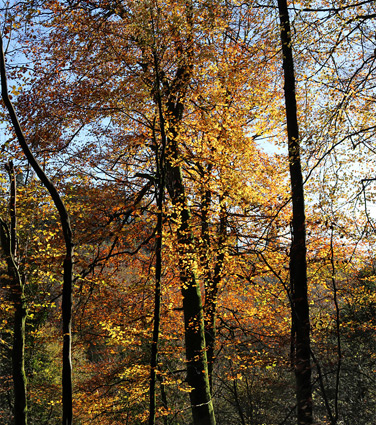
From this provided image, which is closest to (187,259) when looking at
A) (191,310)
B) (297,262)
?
(191,310)

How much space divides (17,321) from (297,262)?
6.25m

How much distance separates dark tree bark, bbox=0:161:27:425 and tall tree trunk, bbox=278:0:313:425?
5531 millimetres

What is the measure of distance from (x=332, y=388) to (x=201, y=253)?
656 inches

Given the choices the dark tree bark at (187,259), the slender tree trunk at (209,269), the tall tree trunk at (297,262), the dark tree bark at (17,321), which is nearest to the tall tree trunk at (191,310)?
the dark tree bark at (187,259)

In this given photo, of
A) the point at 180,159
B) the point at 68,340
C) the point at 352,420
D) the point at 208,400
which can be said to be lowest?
the point at 352,420

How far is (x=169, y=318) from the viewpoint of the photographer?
1139cm

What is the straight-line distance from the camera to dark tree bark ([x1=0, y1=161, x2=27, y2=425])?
7.27 metres

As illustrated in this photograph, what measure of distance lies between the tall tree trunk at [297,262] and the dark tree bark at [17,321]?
553 cm

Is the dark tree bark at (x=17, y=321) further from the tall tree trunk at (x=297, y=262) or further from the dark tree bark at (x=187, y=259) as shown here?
the tall tree trunk at (x=297, y=262)

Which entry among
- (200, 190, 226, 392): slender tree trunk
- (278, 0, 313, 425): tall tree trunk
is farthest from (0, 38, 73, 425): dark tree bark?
(200, 190, 226, 392): slender tree trunk

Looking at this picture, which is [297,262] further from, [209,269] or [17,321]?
[17,321]

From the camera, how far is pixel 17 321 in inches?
317

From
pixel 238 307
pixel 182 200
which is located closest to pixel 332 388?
pixel 238 307

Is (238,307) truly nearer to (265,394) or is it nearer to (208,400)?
(208,400)
